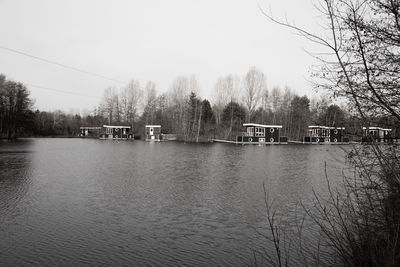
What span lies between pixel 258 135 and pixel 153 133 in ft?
61.8

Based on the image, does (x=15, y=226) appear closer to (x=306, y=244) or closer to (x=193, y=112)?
(x=306, y=244)

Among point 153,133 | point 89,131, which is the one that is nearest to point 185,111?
point 153,133

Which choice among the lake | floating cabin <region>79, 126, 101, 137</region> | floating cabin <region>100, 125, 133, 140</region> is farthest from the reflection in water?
floating cabin <region>79, 126, 101, 137</region>

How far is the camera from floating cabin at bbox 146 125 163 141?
177 ft

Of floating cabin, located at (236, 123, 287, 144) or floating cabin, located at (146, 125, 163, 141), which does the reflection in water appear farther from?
floating cabin, located at (146, 125, 163, 141)

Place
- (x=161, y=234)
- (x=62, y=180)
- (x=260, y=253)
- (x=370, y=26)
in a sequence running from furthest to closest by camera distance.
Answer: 1. (x=62, y=180)
2. (x=161, y=234)
3. (x=260, y=253)
4. (x=370, y=26)

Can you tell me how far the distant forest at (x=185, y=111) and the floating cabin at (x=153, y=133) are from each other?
3.34 meters

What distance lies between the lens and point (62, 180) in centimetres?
1297

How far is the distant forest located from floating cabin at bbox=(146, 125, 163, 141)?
334 cm

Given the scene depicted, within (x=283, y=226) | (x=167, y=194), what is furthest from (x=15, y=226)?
(x=283, y=226)

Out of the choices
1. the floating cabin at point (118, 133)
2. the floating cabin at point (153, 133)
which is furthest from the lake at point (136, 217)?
the floating cabin at point (118, 133)

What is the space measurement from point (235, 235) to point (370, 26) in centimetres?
498

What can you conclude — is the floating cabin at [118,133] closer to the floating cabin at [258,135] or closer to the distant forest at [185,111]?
the distant forest at [185,111]

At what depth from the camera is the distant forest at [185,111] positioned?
162 ft
